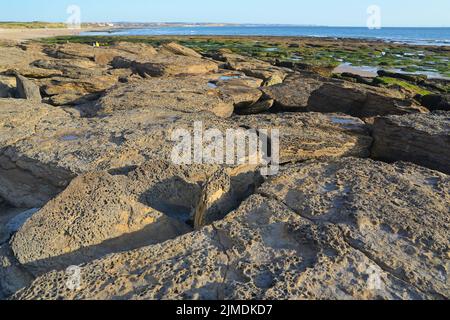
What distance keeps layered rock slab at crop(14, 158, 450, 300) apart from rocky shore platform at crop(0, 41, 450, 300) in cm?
1

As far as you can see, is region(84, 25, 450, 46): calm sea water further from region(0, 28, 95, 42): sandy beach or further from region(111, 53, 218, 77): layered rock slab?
region(111, 53, 218, 77): layered rock slab

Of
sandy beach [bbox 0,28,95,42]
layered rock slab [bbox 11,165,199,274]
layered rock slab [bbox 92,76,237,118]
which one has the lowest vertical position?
layered rock slab [bbox 11,165,199,274]

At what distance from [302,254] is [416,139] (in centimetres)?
348

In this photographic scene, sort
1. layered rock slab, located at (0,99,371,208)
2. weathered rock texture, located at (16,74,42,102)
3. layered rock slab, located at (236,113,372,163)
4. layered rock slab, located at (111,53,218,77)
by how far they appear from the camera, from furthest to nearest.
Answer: layered rock slab, located at (111,53,218,77) → weathered rock texture, located at (16,74,42,102) → layered rock slab, located at (236,113,372,163) → layered rock slab, located at (0,99,371,208)

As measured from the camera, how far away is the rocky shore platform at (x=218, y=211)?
271cm

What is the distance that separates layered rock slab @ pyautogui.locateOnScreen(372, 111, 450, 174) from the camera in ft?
17.4

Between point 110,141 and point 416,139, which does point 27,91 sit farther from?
point 416,139

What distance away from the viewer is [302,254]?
296 cm

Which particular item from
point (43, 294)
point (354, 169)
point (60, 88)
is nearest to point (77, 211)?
point (43, 294)

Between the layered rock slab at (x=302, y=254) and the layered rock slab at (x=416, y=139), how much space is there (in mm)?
1589

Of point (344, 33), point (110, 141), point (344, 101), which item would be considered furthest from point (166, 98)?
point (344, 33)

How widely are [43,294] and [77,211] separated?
1.11m

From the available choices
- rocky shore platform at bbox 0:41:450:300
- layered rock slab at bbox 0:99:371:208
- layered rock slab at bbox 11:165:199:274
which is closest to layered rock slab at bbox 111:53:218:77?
rocky shore platform at bbox 0:41:450:300
